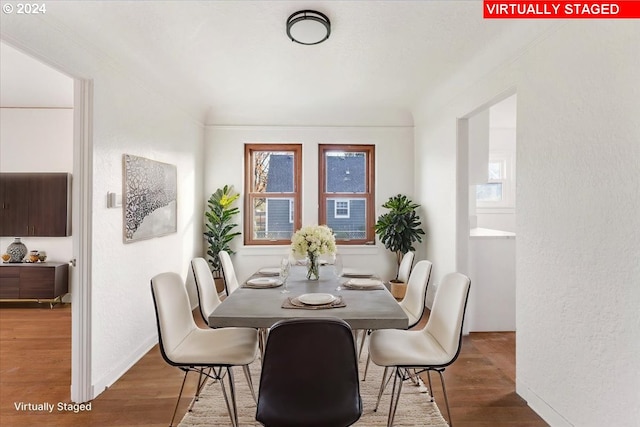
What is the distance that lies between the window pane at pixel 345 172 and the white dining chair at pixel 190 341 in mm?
3100

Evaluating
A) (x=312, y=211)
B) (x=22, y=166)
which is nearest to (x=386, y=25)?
(x=312, y=211)

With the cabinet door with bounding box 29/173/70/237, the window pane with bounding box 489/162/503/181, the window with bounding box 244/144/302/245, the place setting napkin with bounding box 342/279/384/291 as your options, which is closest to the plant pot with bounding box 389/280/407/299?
the window with bounding box 244/144/302/245

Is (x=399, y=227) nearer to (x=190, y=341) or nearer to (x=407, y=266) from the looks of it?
(x=407, y=266)

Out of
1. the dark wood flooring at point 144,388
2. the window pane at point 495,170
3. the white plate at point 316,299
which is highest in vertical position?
the window pane at point 495,170

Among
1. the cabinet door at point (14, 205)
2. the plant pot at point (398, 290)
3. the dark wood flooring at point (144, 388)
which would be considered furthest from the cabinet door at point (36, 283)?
the plant pot at point (398, 290)

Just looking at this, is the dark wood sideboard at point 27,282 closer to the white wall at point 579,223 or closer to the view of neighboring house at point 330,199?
the view of neighboring house at point 330,199

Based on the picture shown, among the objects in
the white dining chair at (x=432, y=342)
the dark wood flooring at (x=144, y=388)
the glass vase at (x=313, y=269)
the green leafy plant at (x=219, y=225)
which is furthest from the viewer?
the green leafy plant at (x=219, y=225)

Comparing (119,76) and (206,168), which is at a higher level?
(119,76)

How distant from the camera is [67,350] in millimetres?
3217

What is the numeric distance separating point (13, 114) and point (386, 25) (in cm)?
491

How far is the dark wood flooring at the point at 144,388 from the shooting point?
85.0 inches

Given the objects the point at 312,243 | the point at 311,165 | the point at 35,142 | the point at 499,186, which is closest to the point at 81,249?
the point at 312,243

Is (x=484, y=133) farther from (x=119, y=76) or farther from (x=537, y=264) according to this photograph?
(x=119, y=76)

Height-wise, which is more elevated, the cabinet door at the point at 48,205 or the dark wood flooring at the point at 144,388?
the cabinet door at the point at 48,205
